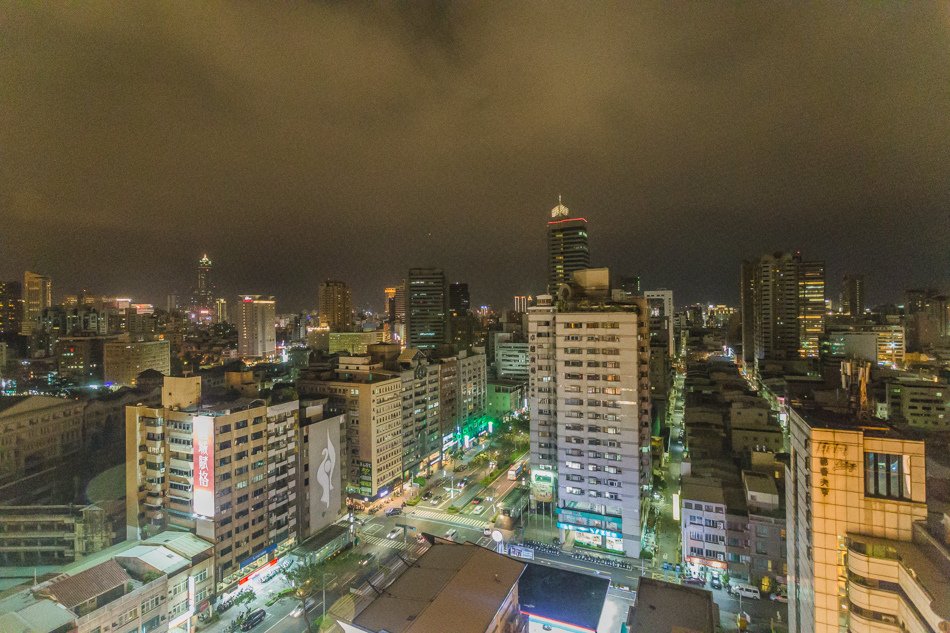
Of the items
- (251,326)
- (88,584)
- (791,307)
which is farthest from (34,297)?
(791,307)

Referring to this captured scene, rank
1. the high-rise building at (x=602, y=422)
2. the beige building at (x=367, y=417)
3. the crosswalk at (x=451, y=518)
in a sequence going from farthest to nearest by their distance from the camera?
the beige building at (x=367, y=417) → the crosswalk at (x=451, y=518) → the high-rise building at (x=602, y=422)

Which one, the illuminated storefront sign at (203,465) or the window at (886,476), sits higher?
the window at (886,476)

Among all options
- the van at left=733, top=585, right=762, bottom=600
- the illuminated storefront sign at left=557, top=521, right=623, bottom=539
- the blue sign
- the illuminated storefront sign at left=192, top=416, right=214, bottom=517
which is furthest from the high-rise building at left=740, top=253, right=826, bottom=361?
the illuminated storefront sign at left=192, top=416, right=214, bottom=517

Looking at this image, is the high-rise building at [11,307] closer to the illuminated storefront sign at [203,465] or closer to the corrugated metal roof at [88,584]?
the illuminated storefront sign at [203,465]

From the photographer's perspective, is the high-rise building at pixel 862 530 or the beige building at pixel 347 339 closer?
the high-rise building at pixel 862 530

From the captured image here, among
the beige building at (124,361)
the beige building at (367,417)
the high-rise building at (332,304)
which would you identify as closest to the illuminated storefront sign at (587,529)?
the beige building at (367,417)

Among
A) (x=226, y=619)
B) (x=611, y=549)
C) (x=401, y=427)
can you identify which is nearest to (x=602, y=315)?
(x=611, y=549)
